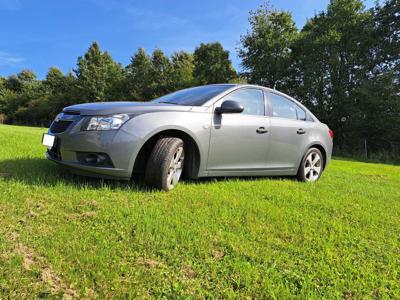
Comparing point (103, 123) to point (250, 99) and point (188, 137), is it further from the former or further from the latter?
point (250, 99)

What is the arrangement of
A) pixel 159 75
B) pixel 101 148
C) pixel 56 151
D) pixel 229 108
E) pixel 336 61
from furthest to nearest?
1. pixel 159 75
2. pixel 336 61
3. pixel 229 108
4. pixel 56 151
5. pixel 101 148

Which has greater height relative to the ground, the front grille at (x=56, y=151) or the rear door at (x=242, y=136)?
the rear door at (x=242, y=136)

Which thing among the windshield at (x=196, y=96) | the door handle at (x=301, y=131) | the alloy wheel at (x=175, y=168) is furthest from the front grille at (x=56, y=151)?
the door handle at (x=301, y=131)

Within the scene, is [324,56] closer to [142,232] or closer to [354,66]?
[354,66]

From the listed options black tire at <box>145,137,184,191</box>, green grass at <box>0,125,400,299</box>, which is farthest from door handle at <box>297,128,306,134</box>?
black tire at <box>145,137,184,191</box>

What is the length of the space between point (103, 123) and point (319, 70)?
28.3 meters

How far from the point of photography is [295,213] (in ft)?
11.4

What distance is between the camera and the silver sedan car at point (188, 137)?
11.2ft

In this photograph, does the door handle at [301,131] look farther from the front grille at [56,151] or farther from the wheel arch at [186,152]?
the front grille at [56,151]

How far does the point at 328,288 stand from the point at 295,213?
4.68ft

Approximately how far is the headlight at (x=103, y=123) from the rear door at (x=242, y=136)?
121cm

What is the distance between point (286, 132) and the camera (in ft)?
16.4

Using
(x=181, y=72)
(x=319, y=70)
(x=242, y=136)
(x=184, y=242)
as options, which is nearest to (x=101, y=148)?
(x=184, y=242)

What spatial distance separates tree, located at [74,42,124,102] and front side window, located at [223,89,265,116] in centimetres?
3811
